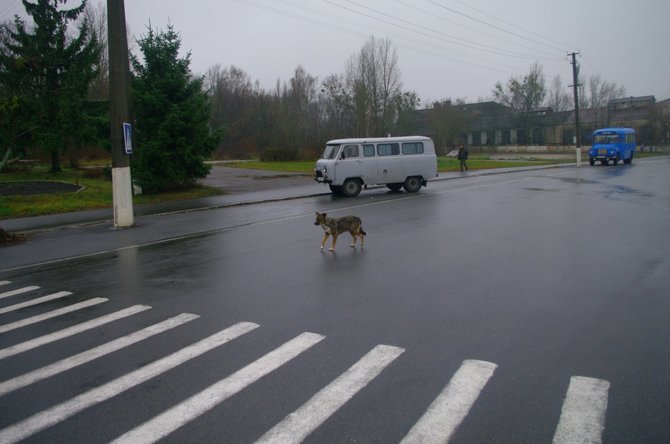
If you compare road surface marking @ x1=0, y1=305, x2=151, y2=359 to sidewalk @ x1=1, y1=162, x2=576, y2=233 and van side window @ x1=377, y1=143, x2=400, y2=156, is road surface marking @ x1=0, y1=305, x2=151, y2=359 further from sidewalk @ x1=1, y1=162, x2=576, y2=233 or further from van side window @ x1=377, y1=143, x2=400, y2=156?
van side window @ x1=377, y1=143, x2=400, y2=156

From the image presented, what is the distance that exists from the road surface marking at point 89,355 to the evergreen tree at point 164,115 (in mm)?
18600

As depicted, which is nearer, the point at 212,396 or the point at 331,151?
the point at 212,396

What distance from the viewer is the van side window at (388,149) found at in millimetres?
23141

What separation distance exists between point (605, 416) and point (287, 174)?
106 feet

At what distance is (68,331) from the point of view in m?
6.23

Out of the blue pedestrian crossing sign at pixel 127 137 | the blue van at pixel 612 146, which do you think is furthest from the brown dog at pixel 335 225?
the blue van at pixel 612 146

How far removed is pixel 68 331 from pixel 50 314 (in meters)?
1.02

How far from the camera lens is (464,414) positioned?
Answer: 3.97m

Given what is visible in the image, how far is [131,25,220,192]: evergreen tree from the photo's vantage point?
2369 centimetres

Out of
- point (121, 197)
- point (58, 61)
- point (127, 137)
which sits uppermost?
point (58, 61)

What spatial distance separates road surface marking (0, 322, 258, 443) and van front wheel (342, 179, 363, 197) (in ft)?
55.5

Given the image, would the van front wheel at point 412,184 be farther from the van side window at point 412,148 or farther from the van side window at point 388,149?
the van side window at point 388,149

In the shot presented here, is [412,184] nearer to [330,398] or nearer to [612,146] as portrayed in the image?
Answer: [330,398]

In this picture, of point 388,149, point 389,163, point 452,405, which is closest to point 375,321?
point 452,405
